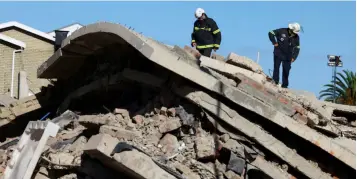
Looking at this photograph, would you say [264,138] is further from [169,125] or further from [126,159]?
[126,159]

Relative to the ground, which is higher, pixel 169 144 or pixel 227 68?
pixel 227 68

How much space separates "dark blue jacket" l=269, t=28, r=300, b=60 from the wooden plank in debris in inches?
138

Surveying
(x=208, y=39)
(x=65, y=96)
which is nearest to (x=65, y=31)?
(x=65, y=96)

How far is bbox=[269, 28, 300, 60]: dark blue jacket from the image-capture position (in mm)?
13094

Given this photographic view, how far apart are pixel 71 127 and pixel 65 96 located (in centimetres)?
236

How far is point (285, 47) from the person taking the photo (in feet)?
43.0

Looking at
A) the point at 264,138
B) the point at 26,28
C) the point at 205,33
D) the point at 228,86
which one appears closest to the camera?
the point at 264,138

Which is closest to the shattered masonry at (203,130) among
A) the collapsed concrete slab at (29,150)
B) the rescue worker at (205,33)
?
the collapsed concrete slab at (29,150)

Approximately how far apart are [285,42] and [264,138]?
3.72 m

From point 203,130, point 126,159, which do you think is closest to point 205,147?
point 203,130

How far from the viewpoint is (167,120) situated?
10375 millimetres

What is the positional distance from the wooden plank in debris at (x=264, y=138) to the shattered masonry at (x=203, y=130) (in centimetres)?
1

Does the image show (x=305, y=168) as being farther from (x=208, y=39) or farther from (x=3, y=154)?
(x=3, y=154)

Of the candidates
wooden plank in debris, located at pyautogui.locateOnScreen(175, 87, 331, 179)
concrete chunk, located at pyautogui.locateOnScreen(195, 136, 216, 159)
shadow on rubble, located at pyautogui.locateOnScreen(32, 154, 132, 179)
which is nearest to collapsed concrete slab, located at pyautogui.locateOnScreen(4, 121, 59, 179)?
shadow on rubble, located at pyautogui.locateOnScreen(32, 154, 132, 179)
